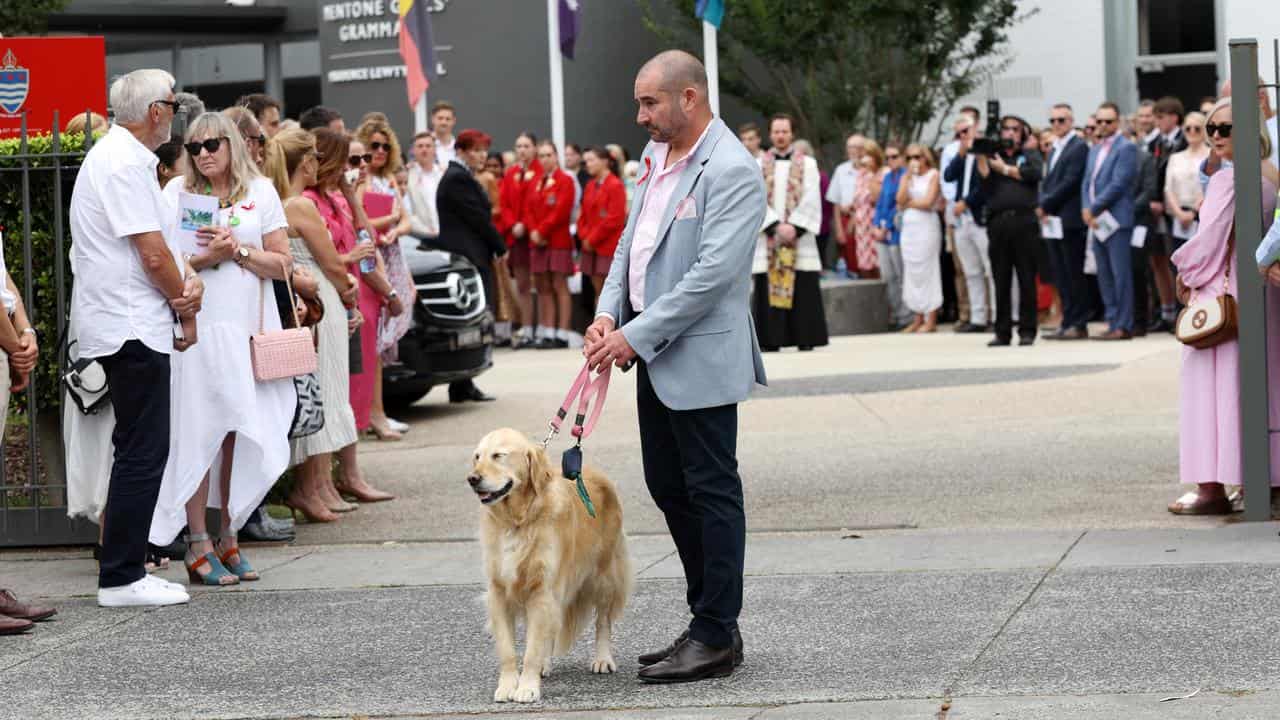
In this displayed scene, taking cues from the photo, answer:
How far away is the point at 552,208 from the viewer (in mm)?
19469

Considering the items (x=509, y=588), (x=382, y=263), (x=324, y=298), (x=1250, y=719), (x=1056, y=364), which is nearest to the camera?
(x=1250, y=719)

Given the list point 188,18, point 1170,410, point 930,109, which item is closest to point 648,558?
point 1170,410

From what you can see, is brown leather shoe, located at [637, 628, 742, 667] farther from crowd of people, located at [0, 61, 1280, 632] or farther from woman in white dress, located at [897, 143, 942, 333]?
woman in white dress, located at [897, 143, 942, 333]

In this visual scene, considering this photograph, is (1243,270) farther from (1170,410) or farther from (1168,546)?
(1170,410)

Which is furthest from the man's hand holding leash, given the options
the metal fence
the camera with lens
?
the camera with lens

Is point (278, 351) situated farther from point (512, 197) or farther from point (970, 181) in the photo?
point (512, 197)

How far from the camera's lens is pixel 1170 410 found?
1176 cm

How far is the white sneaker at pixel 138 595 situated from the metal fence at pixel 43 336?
1146 mm

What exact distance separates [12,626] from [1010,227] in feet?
38.6

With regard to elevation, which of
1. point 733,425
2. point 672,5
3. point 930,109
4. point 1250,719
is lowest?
point 1250,719

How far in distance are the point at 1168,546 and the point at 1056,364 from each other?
24.1ft

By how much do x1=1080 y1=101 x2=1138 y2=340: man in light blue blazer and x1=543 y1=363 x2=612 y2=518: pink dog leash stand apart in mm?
11974

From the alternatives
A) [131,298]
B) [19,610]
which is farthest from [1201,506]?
[19,610]

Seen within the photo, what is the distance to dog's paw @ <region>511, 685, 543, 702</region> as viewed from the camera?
5562 mm
